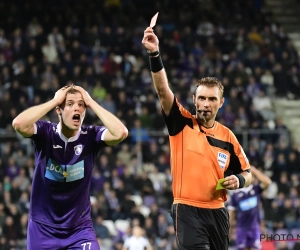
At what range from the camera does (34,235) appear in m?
5.97

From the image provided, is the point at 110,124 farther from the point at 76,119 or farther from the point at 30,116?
the point at 30,116

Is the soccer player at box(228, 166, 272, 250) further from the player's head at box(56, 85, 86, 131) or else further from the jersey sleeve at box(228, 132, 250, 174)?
the player's head at box(56, 85, 86, 131)

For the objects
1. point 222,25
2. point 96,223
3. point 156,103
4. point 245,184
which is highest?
point 222,25

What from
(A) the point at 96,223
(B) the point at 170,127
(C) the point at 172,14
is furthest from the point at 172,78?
(B) the point at 170,127

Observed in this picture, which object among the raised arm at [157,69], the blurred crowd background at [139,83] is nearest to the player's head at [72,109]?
the raised arm at [157,69]

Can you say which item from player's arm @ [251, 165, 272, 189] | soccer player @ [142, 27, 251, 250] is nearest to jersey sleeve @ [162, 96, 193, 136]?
soccer player @ [142, 27, 251, 250]

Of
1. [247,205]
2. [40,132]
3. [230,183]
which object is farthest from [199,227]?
[247,205]

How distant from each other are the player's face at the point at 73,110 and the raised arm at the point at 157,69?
705 millimetres

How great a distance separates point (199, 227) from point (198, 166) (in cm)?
55

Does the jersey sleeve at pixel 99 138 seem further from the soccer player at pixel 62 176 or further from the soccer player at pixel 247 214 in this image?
the soccer player at pixel 247 214

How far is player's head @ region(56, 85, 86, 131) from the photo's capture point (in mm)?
5961

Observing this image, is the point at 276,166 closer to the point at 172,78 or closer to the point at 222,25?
→ the point at 172,78

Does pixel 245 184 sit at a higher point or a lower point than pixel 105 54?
lower

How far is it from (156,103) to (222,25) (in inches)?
241
